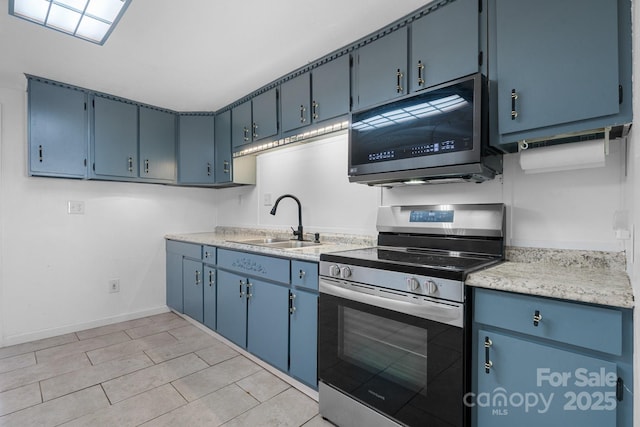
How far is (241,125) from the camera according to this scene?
3.02 m

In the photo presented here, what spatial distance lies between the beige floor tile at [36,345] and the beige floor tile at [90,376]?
0.74 metres

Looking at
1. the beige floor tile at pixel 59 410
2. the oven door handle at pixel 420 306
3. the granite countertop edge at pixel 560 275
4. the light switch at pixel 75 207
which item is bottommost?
the beige floor tile at pixel 59 410

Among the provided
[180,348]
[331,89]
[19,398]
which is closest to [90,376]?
[19,398]

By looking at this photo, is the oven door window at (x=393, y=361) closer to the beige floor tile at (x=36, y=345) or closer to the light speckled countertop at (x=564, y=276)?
the light speckled countertop at (x=564, y=276)

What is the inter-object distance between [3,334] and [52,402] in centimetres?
139

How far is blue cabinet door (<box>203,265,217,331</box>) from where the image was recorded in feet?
9.00

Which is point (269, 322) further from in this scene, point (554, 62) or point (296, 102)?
point (554, 62)

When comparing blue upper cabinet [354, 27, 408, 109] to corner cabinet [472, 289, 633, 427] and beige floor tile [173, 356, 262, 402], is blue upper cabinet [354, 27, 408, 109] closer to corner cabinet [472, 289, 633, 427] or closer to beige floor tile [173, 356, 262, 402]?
corner cabinet [472, 289, 633, 427]

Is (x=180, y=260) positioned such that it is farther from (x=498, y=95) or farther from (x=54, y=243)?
(x=498, y=95)

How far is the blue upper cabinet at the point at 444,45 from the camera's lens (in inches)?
59.7

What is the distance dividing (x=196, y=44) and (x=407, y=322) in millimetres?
2177

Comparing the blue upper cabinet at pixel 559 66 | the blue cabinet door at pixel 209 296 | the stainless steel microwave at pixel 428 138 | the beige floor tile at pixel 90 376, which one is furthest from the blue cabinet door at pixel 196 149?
the blue upper cabinet at pixel 559 66

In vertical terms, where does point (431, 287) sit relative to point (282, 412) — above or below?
above

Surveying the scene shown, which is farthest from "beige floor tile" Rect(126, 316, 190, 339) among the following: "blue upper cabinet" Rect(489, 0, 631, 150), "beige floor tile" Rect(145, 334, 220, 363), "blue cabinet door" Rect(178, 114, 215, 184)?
"blue upper cabinet" Rect(489, 0, 631, 150)
